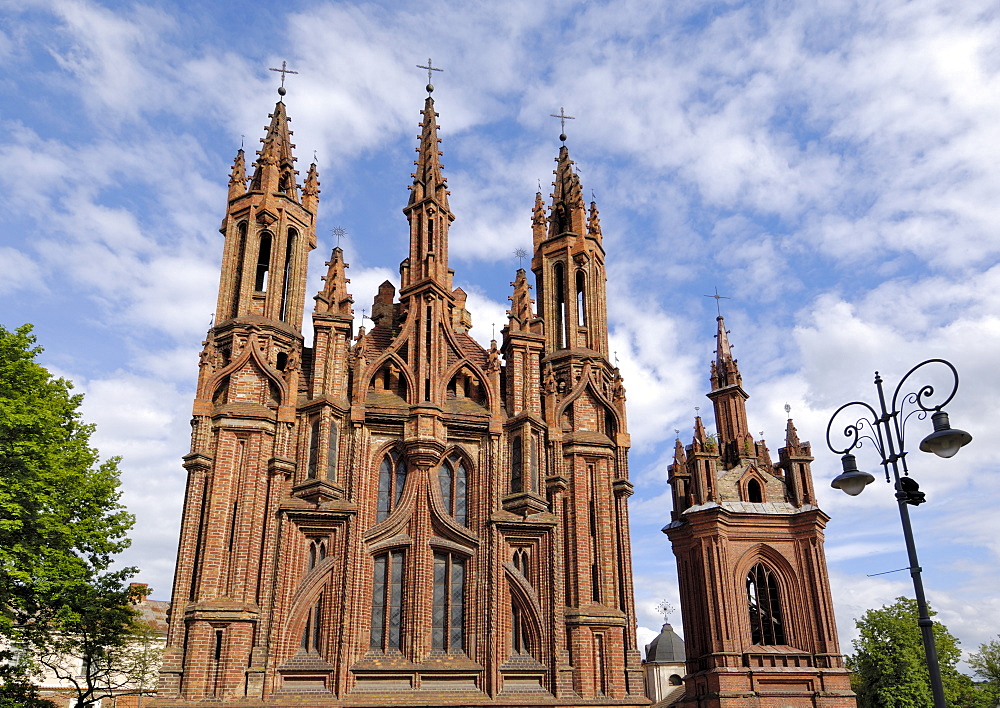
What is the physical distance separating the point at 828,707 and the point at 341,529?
80.5 feet

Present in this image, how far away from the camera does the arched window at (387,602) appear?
24.8 m

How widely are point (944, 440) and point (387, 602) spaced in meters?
17.7

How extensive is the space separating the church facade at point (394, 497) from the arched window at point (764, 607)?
14.7 metres

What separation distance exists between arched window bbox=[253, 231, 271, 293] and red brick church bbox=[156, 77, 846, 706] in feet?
0.25

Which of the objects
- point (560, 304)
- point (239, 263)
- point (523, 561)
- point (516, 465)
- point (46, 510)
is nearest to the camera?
point (46, 510)

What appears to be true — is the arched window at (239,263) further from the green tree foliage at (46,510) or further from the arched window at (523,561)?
the arched window at (523,561)

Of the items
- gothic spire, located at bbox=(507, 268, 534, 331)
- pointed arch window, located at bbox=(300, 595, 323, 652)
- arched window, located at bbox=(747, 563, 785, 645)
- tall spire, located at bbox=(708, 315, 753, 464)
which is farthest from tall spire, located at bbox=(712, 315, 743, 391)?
pointed arch window, located at bbox=(300, 595, 323, 652)

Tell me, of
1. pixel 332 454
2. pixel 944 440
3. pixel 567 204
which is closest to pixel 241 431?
pixel 332 454

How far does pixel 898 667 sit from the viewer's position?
46.9 metres

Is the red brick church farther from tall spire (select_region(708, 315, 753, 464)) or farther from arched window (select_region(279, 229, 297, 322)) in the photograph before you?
tall spire (select_region(708, 315, 753, 464))

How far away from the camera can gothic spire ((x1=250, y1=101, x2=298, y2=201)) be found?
30438 mm

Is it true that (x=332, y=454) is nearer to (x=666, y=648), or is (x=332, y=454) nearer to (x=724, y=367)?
A: (x=724, y=367)

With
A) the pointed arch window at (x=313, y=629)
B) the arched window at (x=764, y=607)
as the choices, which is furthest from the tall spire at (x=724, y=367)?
the pointed arch window at (x=313, y=629)

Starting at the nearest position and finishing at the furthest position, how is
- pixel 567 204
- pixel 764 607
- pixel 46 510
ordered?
pixel 46 510, pixel 567 204, pixel 764 607
